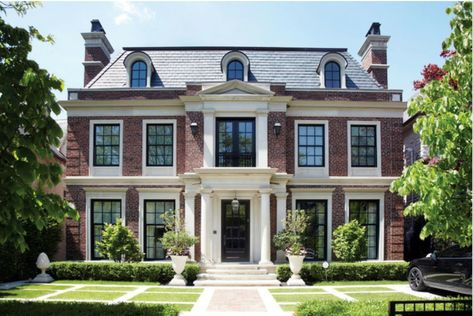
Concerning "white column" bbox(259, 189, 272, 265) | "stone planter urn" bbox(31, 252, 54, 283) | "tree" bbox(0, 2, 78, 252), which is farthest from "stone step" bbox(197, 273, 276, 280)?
"tree" bbox(0, 2, 78, 252)

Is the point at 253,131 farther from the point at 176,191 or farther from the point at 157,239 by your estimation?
the point at 157,239

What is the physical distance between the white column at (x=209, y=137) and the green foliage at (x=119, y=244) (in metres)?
4.01

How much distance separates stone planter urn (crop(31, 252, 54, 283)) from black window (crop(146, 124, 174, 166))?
520 centimetres

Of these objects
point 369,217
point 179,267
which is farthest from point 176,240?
point 369,217

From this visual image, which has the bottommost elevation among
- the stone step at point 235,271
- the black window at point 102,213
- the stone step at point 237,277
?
the stone step at point 237,277

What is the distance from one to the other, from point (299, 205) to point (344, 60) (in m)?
6.48

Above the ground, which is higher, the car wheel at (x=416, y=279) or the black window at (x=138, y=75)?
the black window at (x=138, y=75)

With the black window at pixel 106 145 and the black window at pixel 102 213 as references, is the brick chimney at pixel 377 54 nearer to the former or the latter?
the black window at pixel 106 145

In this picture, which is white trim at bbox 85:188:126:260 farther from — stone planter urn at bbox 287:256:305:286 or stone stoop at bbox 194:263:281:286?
stone planter urn at bbox 287:256:305:286

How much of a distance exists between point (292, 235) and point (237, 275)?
8.20 feet

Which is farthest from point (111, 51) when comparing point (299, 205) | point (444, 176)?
point (444, 176)

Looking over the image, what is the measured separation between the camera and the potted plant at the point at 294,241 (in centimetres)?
1567

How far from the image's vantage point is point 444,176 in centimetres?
567

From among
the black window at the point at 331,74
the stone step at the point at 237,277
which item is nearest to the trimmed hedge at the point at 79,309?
the stone step at the point at 237,277
